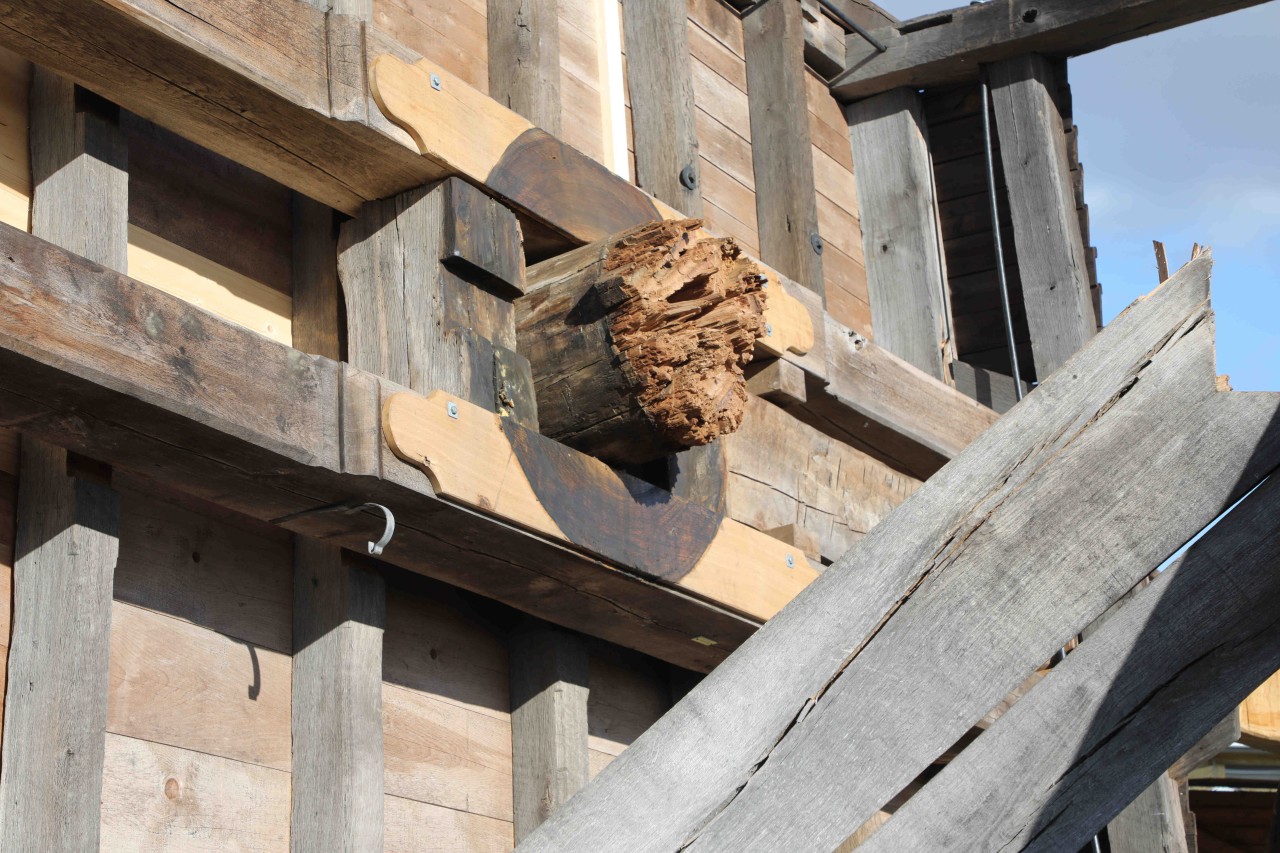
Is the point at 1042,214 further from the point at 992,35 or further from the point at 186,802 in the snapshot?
the point at 186,802

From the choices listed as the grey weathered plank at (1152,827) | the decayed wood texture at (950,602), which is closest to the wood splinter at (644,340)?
the decayed wood texture at (950,602)

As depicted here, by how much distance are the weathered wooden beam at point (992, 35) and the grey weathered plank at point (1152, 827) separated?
6.41 feet

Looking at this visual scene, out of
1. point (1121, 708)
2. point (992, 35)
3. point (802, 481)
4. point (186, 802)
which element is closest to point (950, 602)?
point (1121, 708)

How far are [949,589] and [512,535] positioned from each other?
97 centimetres

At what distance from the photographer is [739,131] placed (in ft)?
13.3

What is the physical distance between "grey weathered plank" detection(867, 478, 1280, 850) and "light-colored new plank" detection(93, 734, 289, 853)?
1.08 meters

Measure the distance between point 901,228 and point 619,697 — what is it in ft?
6.18

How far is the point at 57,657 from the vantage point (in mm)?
2059

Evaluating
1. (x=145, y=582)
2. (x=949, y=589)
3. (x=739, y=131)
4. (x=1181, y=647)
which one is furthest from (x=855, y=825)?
(x=739, y=131)

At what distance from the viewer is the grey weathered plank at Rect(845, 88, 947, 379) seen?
4367 mm

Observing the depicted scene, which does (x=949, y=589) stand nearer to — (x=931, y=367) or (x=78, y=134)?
(x=78, y=134)

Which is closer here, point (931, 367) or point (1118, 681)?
point (1118, 681)

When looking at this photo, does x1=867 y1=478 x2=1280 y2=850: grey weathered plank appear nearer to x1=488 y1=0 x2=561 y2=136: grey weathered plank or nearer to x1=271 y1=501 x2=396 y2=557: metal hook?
x1=271 y1=501 x2=396 y2=557: metal hook

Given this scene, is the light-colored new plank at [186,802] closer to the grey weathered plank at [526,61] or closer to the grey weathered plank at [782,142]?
the grey weathered plank at [526,61]
